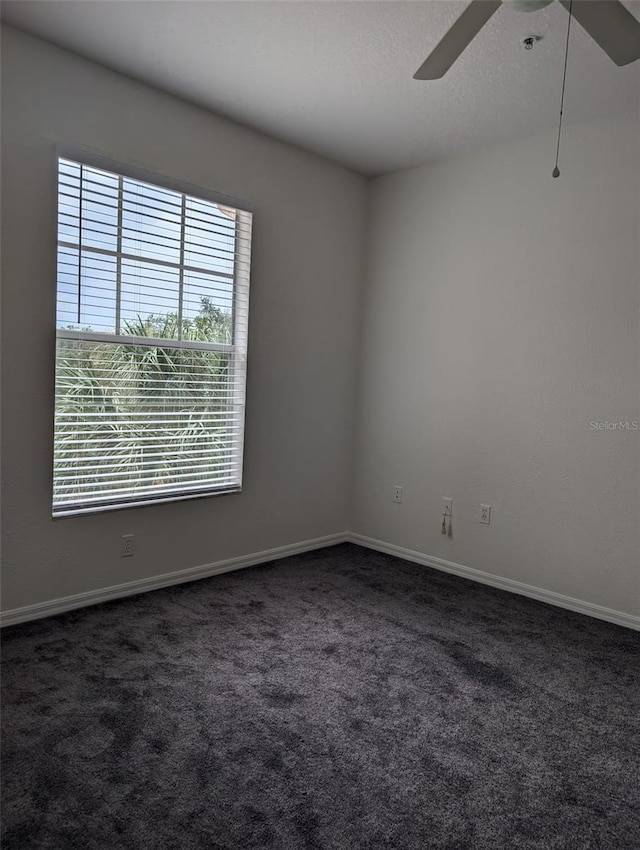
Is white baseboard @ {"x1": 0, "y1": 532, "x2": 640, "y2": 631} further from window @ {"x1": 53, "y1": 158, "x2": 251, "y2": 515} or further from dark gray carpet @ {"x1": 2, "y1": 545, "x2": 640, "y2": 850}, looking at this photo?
window @ {"x1": 53, "y1": 158, "x2": 251, "y2": 515}

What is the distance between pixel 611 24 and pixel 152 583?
3.06m

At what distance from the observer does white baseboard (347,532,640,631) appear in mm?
3160

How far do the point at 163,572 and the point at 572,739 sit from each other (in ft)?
7.08

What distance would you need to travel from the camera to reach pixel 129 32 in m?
2.51

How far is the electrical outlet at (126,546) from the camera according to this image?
3.10m

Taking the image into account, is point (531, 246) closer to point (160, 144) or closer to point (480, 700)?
point (160, 144)

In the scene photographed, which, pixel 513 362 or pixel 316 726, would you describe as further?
pixel 513 362

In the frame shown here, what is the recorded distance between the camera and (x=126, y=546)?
3.12m

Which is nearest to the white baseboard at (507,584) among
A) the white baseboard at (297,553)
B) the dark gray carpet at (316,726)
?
the white baseboard at (297,553)

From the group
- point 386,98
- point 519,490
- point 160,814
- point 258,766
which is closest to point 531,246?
point 386,98

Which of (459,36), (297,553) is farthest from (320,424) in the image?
(459,36)
